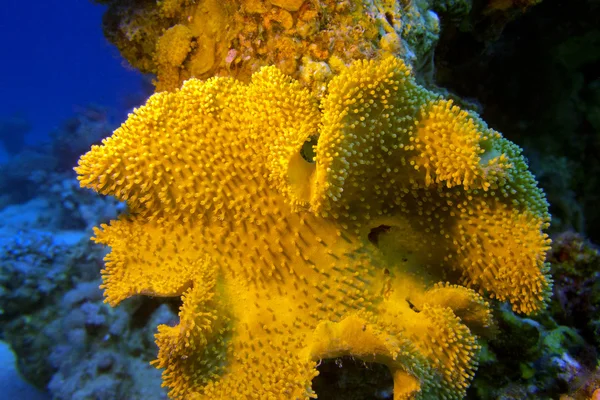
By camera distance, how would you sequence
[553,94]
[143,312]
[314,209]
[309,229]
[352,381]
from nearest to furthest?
[314,209], [309,229], [352,381], [143,312], [553,94]

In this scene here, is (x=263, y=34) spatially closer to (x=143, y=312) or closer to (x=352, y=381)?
(x=352, y=381)

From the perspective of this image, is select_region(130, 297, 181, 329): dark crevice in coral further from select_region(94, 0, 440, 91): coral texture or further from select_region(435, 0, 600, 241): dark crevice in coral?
select_region(435, 0, 600, 241): dark crevice in coral

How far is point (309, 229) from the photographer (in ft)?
6.40

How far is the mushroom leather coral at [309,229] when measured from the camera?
1.70 meters

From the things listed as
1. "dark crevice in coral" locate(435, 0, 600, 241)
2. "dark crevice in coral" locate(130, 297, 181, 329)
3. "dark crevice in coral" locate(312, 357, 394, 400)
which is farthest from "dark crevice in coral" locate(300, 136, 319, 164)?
"dark crevice in coral" locate(130, 297, 181, 329)

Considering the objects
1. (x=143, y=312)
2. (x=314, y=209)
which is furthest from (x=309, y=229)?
(x=143, y=312)

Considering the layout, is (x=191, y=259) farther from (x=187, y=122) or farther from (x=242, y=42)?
(x=242, y=42)

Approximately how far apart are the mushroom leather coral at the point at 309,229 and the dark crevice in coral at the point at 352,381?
491mm

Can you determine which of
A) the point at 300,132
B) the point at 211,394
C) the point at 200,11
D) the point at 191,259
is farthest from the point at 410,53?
the point at 211,394

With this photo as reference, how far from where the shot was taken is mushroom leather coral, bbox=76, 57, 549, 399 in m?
1.70

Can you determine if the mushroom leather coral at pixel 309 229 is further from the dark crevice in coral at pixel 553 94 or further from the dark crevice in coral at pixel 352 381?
the dark crevice in coral at pixel 553 94

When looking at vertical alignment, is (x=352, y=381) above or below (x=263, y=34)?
below

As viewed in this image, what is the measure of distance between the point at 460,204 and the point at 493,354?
1607 mm

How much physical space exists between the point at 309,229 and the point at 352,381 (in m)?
1.09
